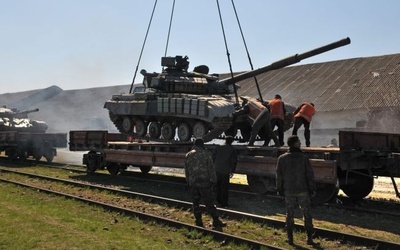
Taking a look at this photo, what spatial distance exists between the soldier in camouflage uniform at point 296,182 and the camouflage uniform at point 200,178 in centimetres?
170

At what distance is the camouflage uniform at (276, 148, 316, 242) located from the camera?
23.3 ft

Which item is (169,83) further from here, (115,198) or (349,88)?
(349,88)

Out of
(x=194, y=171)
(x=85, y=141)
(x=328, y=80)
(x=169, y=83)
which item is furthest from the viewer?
(x=328, y=80)

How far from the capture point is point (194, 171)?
8.66 meters

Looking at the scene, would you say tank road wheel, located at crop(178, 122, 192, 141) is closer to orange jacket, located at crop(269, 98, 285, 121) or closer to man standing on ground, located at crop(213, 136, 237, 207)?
orange jacket, located at crop(269, 98, 285, 121)

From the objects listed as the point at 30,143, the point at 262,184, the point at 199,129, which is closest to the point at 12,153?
the point at 30,143

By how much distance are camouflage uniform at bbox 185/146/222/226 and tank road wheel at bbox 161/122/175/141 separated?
20.6 feet

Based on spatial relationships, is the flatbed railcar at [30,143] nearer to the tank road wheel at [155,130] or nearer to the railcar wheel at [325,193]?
the tank road wheel at [155,130]

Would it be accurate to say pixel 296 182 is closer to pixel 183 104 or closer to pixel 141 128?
pixel 183 104

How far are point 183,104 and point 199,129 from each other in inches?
36.2

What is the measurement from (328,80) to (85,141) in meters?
21.6

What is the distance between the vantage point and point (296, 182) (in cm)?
713

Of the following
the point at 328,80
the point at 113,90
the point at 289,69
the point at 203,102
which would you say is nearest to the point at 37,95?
the point at 113,90

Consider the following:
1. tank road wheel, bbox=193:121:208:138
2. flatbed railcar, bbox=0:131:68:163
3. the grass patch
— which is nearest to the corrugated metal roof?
flatbed railcar, bbox=0:131:68:163
